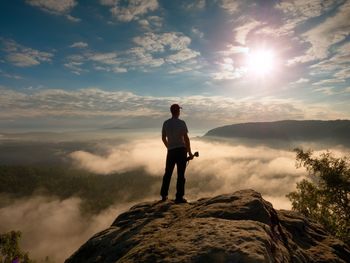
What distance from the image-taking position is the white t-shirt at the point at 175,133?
1267 centimetres

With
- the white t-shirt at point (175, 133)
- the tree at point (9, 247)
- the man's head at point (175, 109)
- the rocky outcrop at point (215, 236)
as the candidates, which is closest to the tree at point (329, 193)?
the rocky outcrop at point (215, 236)

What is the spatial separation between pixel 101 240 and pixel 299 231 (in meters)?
6.48

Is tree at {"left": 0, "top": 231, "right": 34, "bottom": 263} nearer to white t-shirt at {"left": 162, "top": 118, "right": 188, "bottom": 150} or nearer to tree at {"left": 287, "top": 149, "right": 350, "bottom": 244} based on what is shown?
white t-shirt at {"left": 162, "top": 118, "right": 188, "bottom": 150}

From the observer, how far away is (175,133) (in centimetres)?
1271

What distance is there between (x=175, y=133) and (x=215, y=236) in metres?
6.84

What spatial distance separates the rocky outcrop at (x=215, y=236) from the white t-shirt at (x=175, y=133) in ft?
8.14

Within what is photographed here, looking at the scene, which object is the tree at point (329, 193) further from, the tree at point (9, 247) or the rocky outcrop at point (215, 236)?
the tree at point (9, 247)

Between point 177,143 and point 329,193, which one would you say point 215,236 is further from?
point 329,193

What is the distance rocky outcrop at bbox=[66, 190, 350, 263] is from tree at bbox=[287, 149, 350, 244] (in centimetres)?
2274

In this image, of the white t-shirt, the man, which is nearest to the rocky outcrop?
the man

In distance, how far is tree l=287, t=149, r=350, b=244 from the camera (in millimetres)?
30703

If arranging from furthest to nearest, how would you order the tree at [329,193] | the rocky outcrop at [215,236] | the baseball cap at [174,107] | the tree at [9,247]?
the tree at [9,247] → the tree at [329,193] → the baseball cap at [174,107] → the rocky outcrop at [215,236]

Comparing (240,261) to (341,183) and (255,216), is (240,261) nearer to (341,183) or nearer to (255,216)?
(255,216)

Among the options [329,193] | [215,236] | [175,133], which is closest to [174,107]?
[175,133]
